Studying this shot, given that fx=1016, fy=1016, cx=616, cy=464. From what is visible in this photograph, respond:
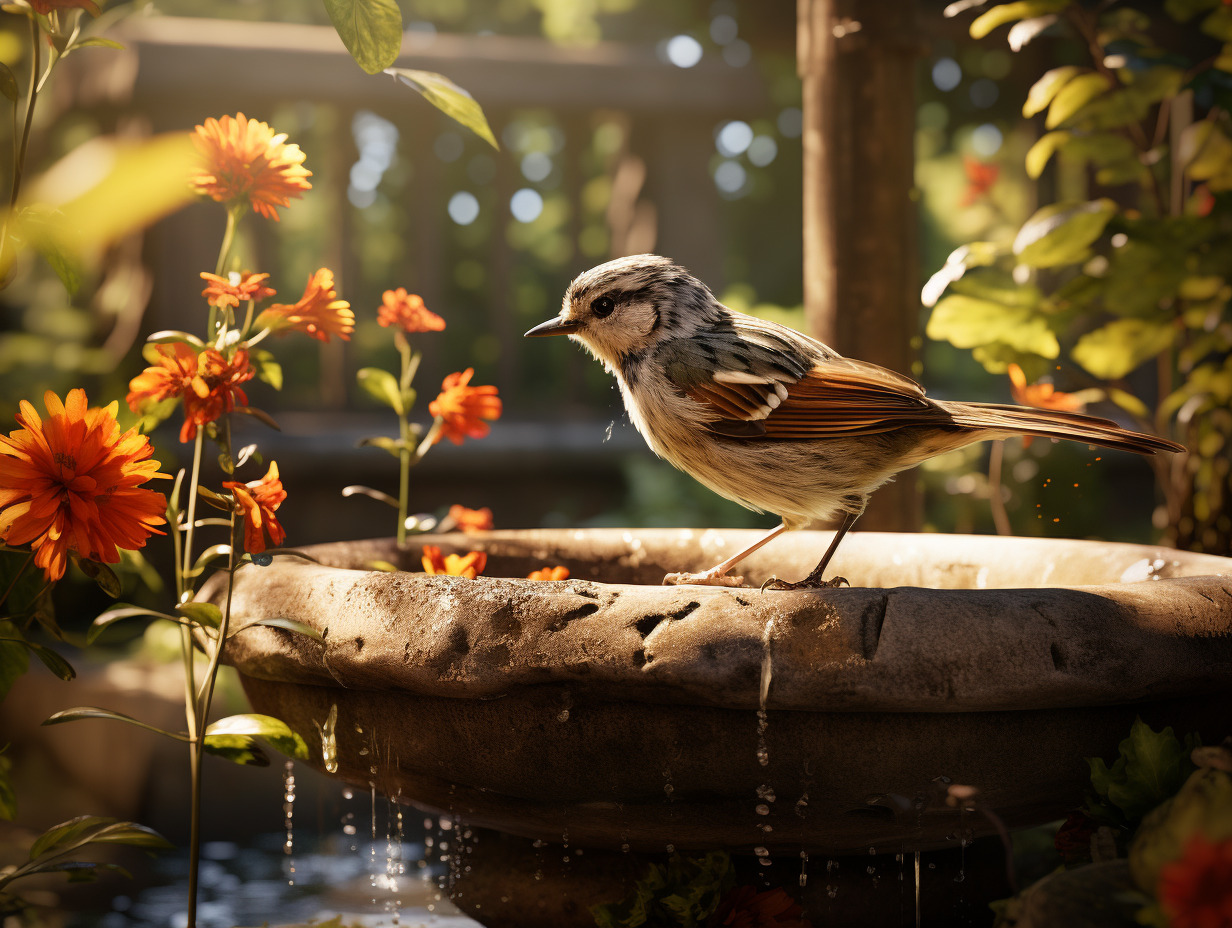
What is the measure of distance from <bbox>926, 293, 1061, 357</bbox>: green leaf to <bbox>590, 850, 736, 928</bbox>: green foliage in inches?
77.6

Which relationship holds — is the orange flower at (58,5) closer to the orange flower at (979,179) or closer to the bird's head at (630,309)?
the bird's head at (630,309)

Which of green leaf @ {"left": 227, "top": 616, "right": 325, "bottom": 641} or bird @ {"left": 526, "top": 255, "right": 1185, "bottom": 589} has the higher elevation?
bird @ {"left": 526, "top": 255, "right": 1185, "bottom": 589}

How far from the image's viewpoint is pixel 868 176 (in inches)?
121

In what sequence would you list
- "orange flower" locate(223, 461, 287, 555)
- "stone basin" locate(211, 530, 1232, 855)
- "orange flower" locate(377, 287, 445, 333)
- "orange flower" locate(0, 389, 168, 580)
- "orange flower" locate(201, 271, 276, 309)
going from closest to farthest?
"stone basin" locate(211, 530, 1232, 855), "orange flower" locate(0, 389, 168, 580), "orange flower" locate(223, 461, 287, 555), "orange flower" locate(201, 271, 276, 309), "orange flower" locate(377, 287, 445, 333)

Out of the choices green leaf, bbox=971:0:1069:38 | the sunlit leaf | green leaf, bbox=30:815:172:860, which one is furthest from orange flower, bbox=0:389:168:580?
the sunlit leaf

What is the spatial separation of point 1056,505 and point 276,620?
14.7ft

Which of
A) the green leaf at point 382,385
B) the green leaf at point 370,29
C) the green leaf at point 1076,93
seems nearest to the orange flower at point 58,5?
the green leaf at point 370,29

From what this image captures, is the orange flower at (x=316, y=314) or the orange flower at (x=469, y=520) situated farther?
the orange flower at (x=469, y=520)

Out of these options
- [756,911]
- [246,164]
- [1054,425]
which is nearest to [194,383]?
[246,164]

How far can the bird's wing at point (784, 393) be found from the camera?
2037 mm

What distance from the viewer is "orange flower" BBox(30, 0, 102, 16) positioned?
1704 mm

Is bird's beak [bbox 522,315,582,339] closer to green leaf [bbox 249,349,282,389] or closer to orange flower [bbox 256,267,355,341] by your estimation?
orange flower [bbox 256,267,355,341]

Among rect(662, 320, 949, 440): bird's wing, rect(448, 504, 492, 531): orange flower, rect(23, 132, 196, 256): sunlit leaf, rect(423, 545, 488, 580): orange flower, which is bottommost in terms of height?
rect(423, 545, 488, 580): orange flower

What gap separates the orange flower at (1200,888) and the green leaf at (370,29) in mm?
1810
